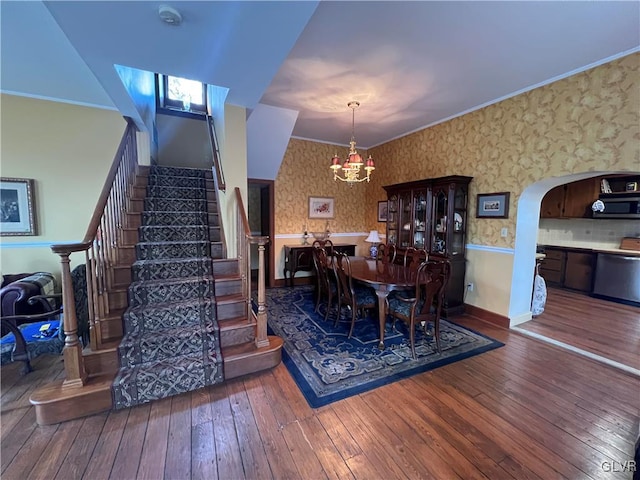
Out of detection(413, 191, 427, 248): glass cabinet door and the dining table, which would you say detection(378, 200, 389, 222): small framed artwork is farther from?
the dining table

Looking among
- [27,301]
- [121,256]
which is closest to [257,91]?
[121,256]

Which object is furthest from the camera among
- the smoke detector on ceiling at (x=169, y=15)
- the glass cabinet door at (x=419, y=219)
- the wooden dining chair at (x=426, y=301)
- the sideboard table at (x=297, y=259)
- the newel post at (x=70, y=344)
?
the sideboard table at (x=297, y=259)

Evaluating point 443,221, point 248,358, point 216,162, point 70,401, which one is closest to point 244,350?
point 248,358

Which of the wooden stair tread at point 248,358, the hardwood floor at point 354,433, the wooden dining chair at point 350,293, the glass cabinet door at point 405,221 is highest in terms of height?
the glass cabinet door at point 405,221

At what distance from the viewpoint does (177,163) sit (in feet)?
17.4

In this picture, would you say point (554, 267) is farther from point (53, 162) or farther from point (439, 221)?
point (53, 162)

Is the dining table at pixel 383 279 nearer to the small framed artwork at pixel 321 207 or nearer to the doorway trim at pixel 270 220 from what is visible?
the doorway trim at pixel 270 220

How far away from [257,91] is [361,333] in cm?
288

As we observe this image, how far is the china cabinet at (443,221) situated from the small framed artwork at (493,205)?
0.71 feet

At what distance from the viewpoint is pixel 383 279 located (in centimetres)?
286

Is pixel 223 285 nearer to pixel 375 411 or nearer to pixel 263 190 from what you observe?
pixel 375 411

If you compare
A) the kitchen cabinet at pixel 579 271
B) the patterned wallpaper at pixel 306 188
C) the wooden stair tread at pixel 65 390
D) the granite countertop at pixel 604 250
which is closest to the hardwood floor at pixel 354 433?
the wooden stair tread at pixel 65 390

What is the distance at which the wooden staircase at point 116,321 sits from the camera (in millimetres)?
1866

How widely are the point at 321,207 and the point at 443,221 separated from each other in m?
2.52
